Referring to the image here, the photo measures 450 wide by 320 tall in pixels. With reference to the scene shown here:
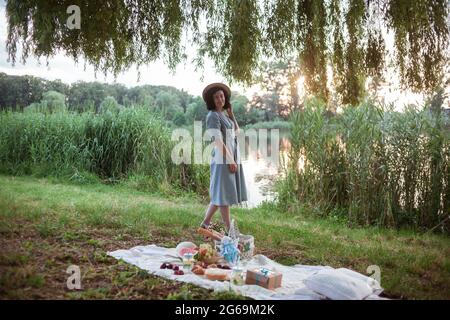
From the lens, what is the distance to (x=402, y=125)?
5.53m

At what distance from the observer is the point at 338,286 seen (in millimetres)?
2740

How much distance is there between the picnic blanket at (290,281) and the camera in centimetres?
277

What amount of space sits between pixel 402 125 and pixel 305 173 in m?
1.37

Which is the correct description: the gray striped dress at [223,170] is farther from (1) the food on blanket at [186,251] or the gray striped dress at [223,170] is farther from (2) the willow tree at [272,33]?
(1) the food on blanket at [186,251]

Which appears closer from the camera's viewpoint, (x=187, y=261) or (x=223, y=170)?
(x=187, y=261)

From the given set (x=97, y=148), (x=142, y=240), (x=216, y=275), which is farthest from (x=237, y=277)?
(x=97, y=148)

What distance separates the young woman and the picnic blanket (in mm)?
686

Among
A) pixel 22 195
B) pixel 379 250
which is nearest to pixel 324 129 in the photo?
pixel 379 250

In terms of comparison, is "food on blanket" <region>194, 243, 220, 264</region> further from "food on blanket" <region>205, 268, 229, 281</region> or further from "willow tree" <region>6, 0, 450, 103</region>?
"willow tree" <region>6, 0, 450, 103</region>

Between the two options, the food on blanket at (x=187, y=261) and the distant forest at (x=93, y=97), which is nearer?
the food on blanket at (x=187, y=261)

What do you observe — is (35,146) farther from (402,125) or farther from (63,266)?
(402,125)

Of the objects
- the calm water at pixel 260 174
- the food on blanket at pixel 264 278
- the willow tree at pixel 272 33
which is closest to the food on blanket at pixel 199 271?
the food on blanket at pixel 264 278

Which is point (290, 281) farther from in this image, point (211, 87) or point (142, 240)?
point (211, 87)

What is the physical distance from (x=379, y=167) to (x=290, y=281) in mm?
2767
